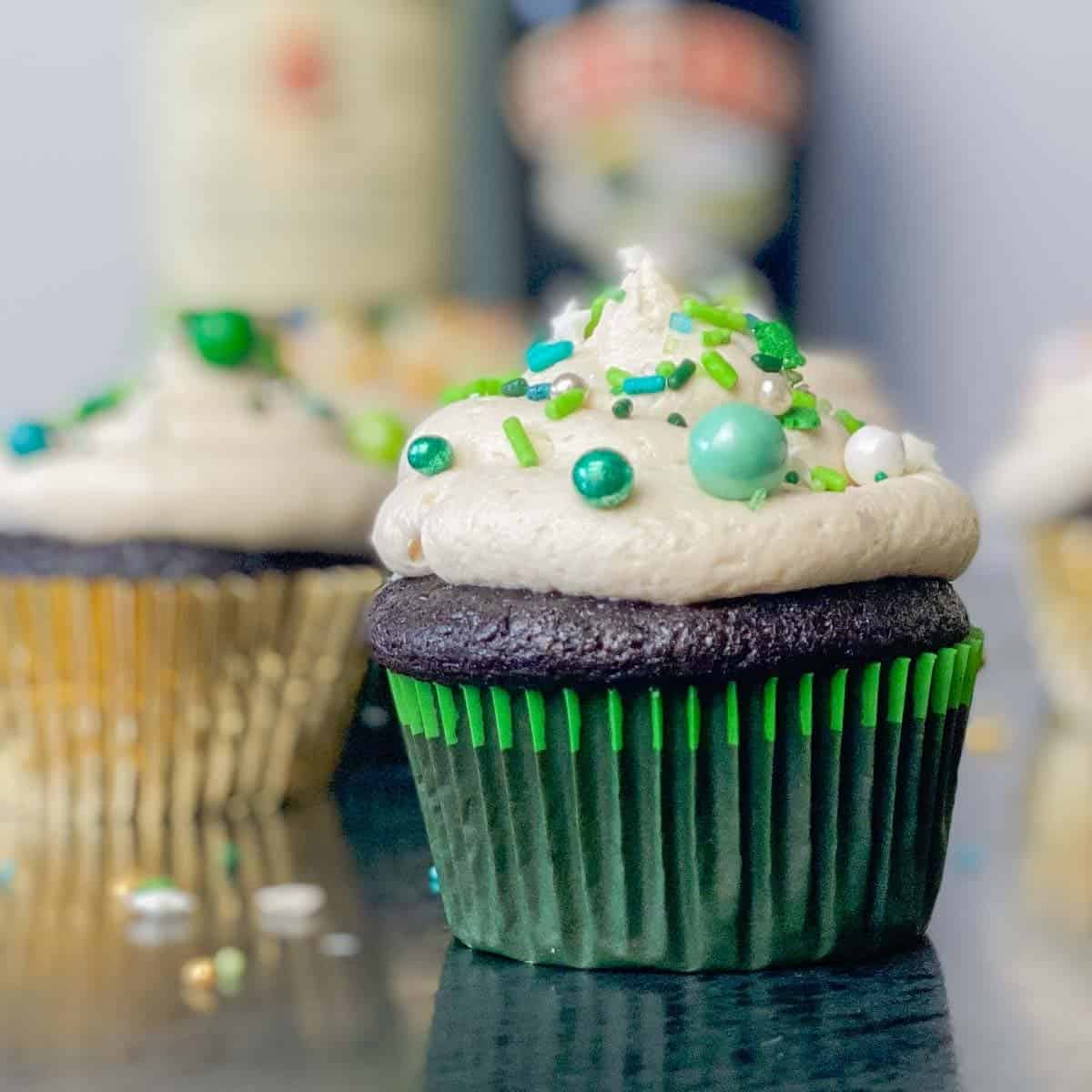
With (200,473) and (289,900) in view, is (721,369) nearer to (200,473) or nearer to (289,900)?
(289,900)

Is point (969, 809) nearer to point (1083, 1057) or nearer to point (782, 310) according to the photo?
point (1083, 1057)

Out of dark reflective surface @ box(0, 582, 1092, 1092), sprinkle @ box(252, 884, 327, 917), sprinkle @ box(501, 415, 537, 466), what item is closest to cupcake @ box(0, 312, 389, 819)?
dark reflective surface @ box(0, 582, 1092, 1092)

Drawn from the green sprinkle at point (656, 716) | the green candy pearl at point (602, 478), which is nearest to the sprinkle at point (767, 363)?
the green candy pearl at point (602, 478)

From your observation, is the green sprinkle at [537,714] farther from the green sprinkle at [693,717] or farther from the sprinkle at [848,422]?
the sprinkle at [848,422]

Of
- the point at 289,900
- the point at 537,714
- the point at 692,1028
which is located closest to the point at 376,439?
the point at 289,900

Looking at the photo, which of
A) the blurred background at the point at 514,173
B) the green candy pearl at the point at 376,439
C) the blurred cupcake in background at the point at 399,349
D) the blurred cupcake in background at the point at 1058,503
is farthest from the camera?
the blurred background at the point at 514,173

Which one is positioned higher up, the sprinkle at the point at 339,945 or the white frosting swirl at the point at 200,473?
the white frosting swirl at the point at 200,473

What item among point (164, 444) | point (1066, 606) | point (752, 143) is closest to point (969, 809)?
point (1066, 606)

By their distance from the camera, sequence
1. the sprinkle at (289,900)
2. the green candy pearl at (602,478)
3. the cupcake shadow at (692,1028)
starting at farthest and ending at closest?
the sprinkle at (289,900) < the green candy pearl at (602,478) < the cupcake shadow at (692,1028)
